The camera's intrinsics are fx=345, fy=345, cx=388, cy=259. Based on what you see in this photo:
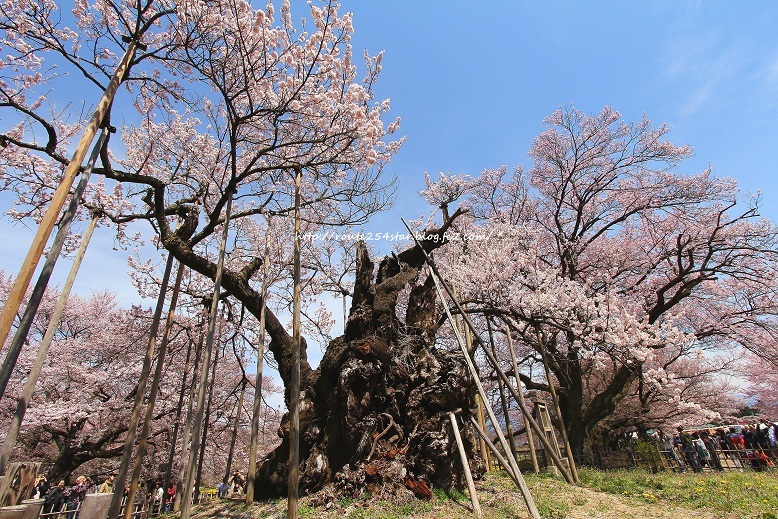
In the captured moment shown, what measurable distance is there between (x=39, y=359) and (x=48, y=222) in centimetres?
364

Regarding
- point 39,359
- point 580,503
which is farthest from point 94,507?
point 580,503

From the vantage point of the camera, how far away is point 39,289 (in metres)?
2.88

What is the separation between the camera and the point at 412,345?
7.41 meters

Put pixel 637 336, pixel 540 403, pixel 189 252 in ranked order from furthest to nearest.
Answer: pixel 540 403, pixel 637 336, pixel 189 252

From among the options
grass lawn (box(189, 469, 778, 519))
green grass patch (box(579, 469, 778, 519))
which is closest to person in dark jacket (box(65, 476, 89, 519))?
grass lawn (box(189, 469, 778, 519))

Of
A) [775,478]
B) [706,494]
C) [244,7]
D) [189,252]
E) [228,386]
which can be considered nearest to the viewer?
[244,7]

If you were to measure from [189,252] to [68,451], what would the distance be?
974cm

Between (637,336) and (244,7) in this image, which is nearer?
(244,7)

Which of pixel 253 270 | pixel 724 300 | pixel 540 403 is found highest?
pixel 253 270

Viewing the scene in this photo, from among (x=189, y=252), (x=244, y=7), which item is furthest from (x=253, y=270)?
(x=244, y=7)

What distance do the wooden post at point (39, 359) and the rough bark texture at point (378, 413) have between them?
3.70 m

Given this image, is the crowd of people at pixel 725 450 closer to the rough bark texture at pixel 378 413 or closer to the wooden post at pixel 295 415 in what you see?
the rough bark texture at pixel 378 413

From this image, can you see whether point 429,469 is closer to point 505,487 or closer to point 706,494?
point 505,487

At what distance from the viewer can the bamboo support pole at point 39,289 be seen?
2600 millimetres
